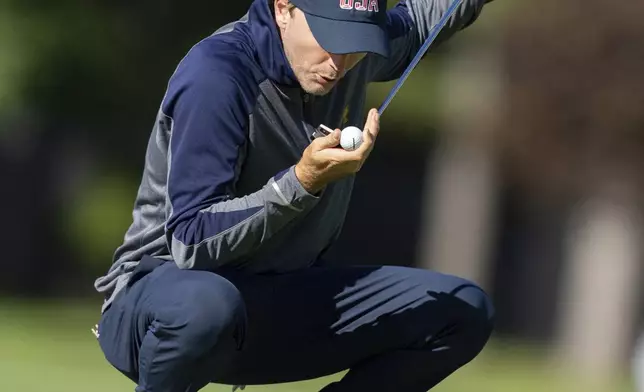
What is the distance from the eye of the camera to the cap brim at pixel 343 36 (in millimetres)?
4715

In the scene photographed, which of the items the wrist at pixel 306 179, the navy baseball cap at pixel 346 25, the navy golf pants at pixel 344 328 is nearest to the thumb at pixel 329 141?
the wrist at pixel 306 179

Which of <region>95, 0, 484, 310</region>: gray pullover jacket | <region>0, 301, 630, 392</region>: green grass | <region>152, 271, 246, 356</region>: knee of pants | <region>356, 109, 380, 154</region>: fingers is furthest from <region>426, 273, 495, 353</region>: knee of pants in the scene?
→ <region>0, 301, 630, 392</region>: green grass

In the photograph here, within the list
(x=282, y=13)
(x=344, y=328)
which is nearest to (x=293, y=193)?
(x=282, y=13)

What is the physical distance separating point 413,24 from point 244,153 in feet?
3.39

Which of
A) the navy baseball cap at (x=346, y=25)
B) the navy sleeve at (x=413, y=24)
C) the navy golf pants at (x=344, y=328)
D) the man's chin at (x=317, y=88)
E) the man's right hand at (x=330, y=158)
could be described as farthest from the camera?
the navy sleeve at (x=413, y=24)

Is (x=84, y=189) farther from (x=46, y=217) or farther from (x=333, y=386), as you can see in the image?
(x=333, y=386)

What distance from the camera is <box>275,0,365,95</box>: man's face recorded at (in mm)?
4816

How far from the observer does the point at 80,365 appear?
11.2 m

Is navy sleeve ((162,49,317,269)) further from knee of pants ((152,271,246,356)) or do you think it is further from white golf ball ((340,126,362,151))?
white golf ball ((340,126,362,151))

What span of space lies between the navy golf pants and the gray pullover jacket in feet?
0.34

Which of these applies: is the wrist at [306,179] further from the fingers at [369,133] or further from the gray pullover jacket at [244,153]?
the fingers at [369,133]

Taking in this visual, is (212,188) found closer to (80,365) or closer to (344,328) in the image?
(344,328)

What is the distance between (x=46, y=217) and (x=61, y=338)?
295 inches

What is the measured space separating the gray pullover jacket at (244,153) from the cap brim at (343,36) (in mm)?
210
